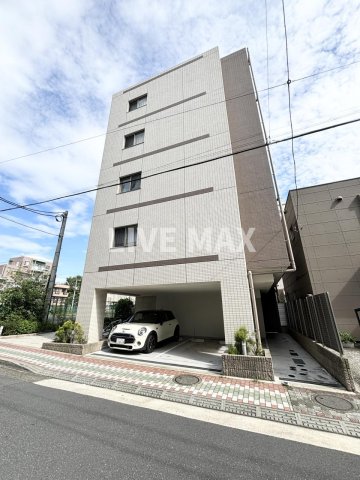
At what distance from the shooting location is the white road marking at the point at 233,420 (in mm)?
2955

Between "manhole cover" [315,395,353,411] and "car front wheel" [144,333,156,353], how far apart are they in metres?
5.57

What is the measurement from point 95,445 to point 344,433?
3.55 meters

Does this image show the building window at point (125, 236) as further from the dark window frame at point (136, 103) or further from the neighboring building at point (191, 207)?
the dark window frame at point (136, 103)

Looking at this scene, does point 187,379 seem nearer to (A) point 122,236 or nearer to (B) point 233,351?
(B) point 233,351

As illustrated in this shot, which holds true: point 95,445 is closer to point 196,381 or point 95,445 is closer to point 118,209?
point 196,381

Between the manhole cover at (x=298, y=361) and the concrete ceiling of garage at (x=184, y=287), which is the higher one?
the concrete ceiling of garage at (x=184, y=287)

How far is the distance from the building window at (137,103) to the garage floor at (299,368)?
1506 cm

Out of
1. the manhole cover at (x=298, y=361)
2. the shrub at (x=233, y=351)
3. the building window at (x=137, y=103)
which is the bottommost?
the manhole cover at (x=298, y=361)

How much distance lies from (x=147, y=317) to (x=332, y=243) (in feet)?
32.5

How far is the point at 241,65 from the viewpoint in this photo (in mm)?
10930

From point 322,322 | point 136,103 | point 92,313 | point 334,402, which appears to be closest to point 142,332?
point 92,313

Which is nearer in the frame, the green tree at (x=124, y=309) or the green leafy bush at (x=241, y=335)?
the green leafy bush at (x=241, y=335)

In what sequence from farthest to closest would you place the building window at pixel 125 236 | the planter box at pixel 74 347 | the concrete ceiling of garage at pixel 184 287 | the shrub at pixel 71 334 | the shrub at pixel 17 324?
the shrub at pixel 17 324
the building window at pixel 125 236
the concrete ceiling of garage at pixel 184 287
the shrub at pixel 71 334
the planter box at pixel 74 347

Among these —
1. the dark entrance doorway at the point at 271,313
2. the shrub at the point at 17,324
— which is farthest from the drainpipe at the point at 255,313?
the shrub at the point at 17,324
